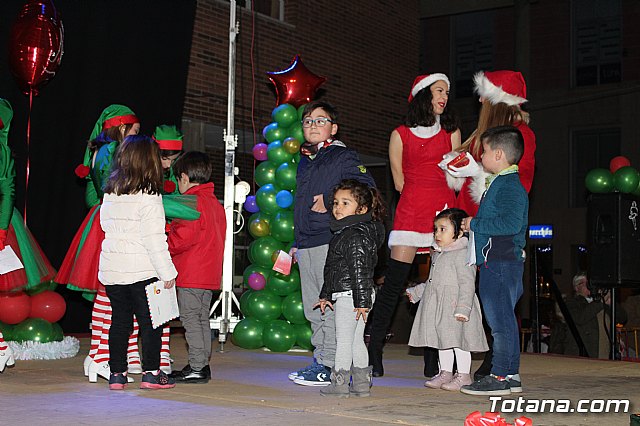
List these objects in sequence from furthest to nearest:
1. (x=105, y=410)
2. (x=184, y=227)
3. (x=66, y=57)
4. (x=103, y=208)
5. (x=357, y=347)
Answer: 1. (x=66, y=57)
2. (x=184, y=227)
3. (x=103, y=208)
4. (x=357, y=347)
5. (x=105, y=410)

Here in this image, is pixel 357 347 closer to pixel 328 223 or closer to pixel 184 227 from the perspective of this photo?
pixel 328 223

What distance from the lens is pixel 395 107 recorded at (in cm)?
1377

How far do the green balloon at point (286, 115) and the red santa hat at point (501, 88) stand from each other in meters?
2.48

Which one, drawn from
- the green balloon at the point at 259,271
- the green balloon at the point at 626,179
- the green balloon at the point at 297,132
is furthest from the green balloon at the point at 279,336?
the green balloon at the point at 626,179

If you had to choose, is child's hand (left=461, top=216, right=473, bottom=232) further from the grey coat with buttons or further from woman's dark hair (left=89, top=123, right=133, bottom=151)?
woman's dark hair (left=89, top=123, right=133, bottom=151)

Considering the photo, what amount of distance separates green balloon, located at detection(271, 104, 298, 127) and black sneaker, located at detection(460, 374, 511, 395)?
3.49 metres

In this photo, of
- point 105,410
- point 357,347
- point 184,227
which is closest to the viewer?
point 105,410

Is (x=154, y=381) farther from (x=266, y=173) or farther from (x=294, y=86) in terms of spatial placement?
(x=294, y=86)

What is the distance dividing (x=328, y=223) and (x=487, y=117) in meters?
1.19

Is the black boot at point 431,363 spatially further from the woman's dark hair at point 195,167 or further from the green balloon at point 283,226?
the green balloon at point 283,226

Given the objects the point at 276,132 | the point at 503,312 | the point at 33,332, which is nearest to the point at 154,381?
the point at 503,312

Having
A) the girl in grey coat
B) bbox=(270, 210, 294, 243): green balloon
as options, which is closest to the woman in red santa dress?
the girl in grey coat

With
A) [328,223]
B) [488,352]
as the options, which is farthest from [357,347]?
[488,352]

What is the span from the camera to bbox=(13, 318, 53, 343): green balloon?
6.54 metres
